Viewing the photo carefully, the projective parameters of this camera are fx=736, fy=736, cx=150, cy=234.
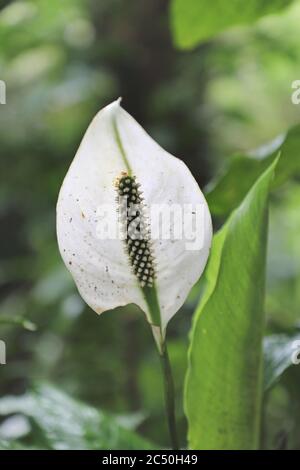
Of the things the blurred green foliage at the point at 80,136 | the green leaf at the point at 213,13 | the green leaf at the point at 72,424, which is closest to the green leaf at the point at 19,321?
the green leaf at the point at 72,424

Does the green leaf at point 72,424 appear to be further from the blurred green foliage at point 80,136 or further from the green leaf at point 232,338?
the blurred green foliage at point 80,136

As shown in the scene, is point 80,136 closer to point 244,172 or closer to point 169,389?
point 244,172

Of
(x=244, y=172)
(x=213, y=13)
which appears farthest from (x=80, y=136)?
(x=244, y=172)

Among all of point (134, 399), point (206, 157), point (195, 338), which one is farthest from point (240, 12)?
point (206, 157)

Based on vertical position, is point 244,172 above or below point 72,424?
above

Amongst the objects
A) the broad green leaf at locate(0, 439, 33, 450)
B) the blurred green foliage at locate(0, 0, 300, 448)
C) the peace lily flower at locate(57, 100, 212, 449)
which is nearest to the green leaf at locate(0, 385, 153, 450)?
the broad green leaf at locate(0, 439, 33, 450)

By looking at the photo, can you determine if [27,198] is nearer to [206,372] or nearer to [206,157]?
[206,157]

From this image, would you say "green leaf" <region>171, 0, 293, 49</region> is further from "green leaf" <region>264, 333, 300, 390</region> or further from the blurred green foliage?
the blurred green foliage
